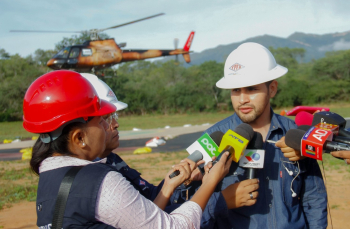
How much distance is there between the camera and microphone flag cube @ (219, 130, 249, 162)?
7.64 feet

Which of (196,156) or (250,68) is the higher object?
(250,68)

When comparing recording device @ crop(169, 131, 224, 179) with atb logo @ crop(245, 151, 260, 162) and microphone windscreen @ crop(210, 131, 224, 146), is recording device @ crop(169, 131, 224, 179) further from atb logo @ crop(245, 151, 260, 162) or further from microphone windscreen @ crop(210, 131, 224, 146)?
Answer: atb logo @ crop(245, 151, 260, 162)

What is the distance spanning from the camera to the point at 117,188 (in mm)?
1733

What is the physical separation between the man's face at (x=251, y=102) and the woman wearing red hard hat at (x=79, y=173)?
0.80 metres

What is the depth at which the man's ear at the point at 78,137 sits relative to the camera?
6.43ft

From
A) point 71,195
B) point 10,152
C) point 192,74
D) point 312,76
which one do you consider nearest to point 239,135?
point 71,195

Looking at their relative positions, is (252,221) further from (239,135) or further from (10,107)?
(10,107)

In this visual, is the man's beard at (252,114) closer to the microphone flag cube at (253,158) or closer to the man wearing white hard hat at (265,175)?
the man wearing white hard hat at (265,175)

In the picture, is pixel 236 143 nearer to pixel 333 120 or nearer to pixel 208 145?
pixel 208 145

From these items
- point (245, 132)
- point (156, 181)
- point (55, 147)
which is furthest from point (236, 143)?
point (156, 181)

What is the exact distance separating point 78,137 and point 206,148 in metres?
0.92

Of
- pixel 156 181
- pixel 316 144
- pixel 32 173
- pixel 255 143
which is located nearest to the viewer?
pixel 316 144

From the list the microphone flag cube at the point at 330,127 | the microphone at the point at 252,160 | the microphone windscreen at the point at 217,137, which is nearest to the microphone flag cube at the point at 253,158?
the microphone at the point at 252,160

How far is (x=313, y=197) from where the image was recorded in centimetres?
272
